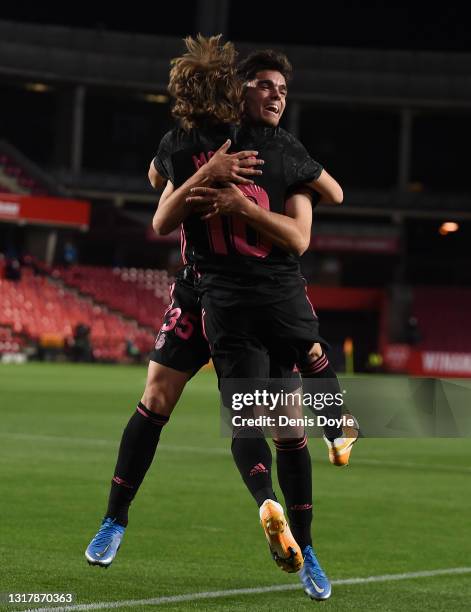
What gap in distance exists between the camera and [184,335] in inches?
249

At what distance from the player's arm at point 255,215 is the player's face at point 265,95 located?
0.46 metres

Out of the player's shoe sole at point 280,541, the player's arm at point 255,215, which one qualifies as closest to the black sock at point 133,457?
the player's shoe sole at point 280,541

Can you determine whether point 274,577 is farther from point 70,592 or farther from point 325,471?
point 325,471

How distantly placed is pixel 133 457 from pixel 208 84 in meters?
1.85

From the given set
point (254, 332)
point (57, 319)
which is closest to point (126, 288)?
point (57, 319)

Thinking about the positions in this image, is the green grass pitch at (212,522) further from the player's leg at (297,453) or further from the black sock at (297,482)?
the black sock at (297,482)

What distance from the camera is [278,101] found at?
6.20m

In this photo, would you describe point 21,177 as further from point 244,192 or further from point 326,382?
point 244,192

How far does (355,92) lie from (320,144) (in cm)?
556

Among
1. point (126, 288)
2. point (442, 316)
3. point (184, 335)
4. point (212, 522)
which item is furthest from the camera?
point (442, 316)

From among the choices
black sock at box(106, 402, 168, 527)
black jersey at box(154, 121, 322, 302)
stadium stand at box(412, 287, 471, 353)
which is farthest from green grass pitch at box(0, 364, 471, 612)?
stadium stand at box(412, 287, 471, 353)

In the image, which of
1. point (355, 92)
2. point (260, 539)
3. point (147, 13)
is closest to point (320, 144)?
point (355, 92)

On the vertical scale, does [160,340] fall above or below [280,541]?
above

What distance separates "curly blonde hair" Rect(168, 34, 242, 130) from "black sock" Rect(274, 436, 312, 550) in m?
1.58
